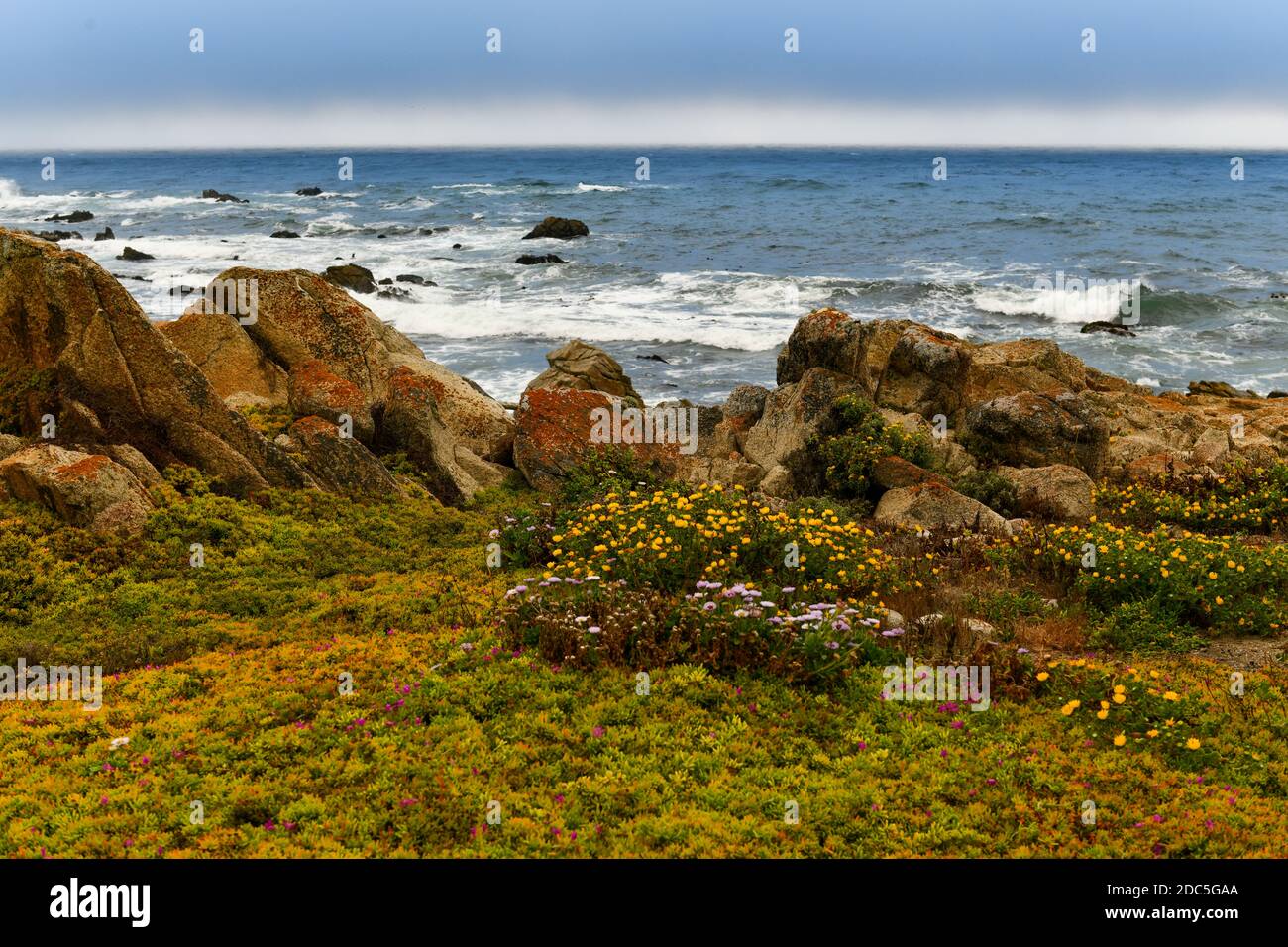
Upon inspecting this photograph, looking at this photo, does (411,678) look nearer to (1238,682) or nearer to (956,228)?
(1238,682)

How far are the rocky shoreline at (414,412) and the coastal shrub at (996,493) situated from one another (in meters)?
0.28

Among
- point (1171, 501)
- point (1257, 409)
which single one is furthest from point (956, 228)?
point (1171, 501)

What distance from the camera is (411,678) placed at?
32.2 feet

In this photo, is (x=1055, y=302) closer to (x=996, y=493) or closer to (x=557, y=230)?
(x=996, y=493)

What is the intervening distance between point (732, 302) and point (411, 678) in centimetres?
4004

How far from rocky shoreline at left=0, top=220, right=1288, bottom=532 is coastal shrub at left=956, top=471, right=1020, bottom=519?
0.28 metres

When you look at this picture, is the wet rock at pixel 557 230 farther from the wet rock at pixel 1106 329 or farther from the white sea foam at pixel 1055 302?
the wet rock at pixel 1106 329

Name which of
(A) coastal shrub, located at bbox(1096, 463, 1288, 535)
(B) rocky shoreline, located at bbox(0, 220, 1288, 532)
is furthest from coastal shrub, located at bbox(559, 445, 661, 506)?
(A) coastal shrub, located at bbox(1096, 463, 1288, 535)

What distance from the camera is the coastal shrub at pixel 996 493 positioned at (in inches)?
669

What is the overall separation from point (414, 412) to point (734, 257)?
152 feet

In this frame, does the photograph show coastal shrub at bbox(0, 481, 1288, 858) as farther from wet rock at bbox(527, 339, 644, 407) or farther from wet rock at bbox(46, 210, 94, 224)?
wet rock at bbox(46, 210, 94, 224)

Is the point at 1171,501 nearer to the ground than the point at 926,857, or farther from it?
farther from it

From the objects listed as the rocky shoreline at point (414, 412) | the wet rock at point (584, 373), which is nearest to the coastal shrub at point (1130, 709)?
the rocky shoreline at point (414, 412)

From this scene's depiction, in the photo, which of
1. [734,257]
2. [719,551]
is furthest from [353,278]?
[719,551]
